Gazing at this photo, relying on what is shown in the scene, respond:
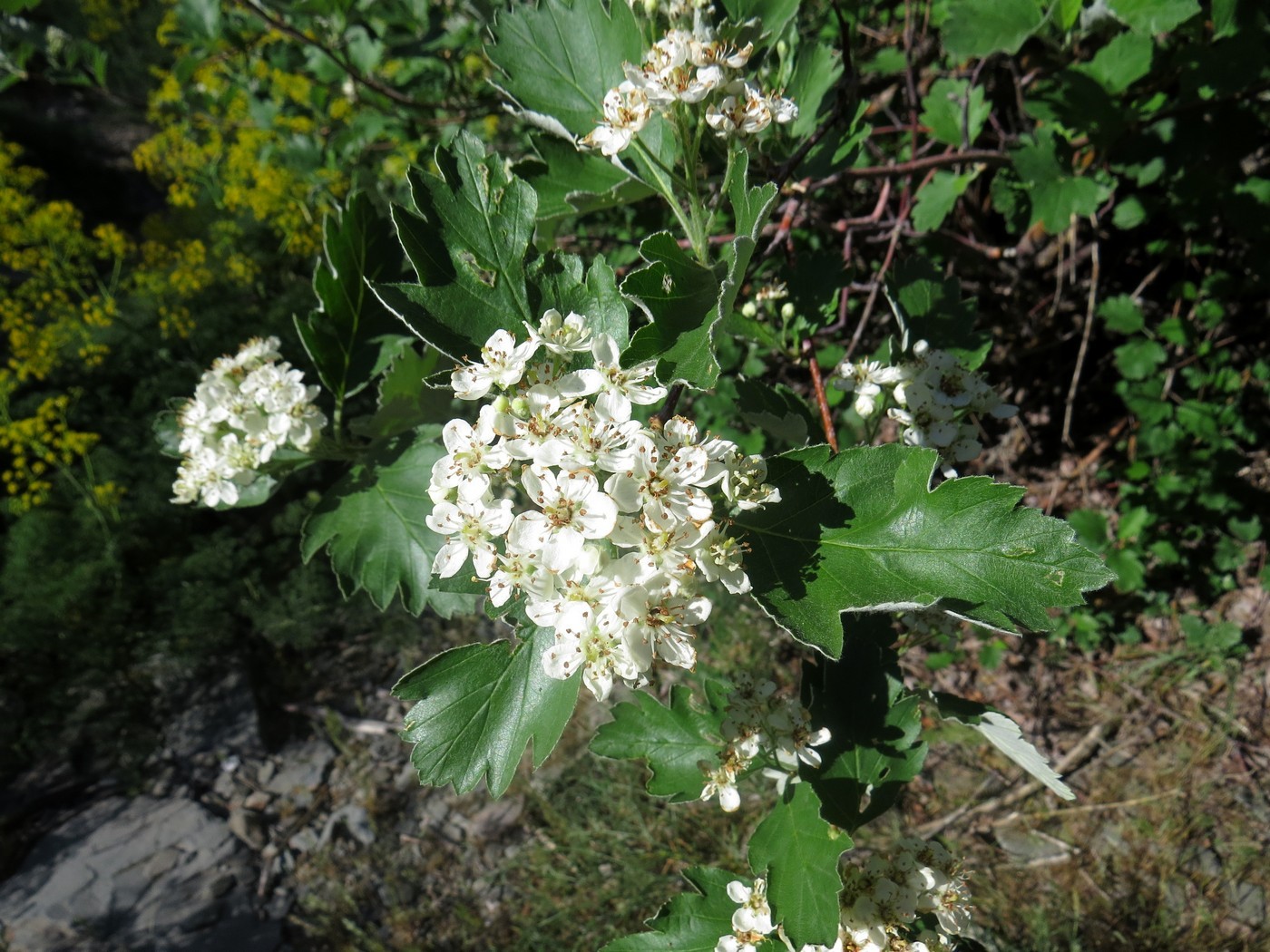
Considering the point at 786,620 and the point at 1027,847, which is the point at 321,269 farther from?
the point at 1027,847

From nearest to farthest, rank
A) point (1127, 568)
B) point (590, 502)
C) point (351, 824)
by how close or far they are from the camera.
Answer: point (590, 502), point (1127, 568), point (351, 824)

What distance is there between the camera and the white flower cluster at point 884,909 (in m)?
1.28

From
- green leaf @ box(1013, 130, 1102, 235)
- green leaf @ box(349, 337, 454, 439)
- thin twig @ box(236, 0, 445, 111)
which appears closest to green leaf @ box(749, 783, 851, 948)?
green leaf @ box(349, 337, 454, 439)

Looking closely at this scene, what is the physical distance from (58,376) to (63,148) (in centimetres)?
413

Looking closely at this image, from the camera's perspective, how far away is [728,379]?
109 inches

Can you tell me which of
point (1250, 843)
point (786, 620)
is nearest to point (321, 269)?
point (786, 620)

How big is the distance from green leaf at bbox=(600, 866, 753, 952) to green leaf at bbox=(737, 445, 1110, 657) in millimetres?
703

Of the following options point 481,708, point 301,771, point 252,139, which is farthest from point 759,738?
point 252,139

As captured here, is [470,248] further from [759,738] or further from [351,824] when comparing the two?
[351,824]

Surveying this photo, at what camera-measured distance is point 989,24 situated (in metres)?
1.68

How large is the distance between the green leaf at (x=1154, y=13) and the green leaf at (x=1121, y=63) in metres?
0.10

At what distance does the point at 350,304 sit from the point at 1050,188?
161cm

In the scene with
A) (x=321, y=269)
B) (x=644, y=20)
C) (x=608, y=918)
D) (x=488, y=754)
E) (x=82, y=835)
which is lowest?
(x=82, y=835)

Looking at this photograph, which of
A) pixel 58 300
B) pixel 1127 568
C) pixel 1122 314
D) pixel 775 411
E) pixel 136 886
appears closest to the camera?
pixel 775 411
